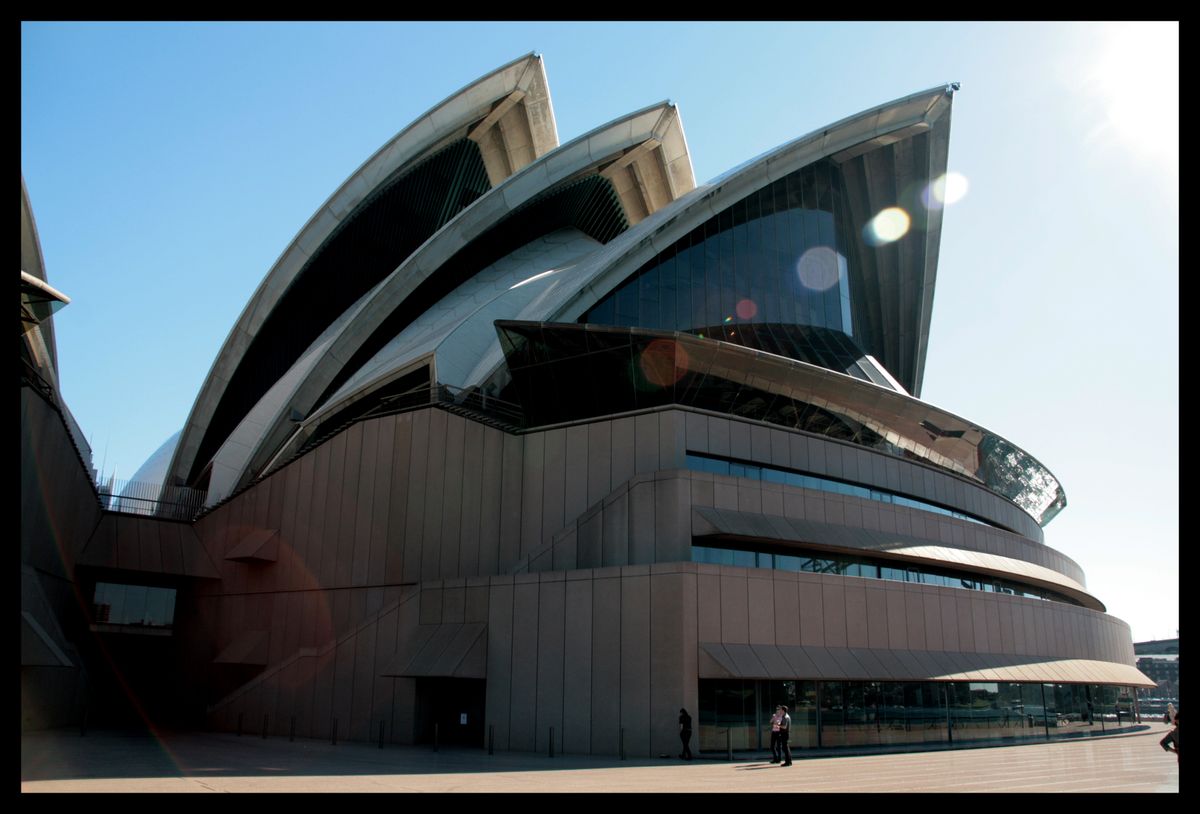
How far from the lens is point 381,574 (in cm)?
2569

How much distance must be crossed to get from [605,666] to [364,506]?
11499mm

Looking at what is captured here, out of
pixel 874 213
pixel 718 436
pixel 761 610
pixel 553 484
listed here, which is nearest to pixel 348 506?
pixel 553 484

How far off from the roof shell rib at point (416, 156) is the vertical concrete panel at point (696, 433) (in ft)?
62.8

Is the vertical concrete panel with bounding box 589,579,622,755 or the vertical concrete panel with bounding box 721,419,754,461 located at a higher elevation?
the vertical concrete panel with bounding box 721,419,754,461

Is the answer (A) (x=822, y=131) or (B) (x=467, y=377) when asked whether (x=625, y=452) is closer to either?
(B) (x=467, y=377)

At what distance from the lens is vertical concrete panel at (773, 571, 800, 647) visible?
19.0 m

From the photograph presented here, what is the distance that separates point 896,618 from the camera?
20797 millimetres

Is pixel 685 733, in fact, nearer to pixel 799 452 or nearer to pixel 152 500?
pixel 799 452

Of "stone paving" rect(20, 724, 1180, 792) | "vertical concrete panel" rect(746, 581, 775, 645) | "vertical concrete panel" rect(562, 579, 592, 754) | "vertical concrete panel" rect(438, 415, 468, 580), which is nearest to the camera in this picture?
"stone paving" rect(20, 724, 1180, 792)

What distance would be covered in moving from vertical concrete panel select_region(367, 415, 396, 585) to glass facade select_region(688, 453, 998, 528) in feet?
32.4

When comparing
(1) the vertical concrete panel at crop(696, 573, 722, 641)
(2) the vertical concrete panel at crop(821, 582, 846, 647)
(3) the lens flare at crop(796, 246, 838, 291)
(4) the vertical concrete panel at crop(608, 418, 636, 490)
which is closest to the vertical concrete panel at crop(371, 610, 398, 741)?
(4) the vertical concrete panel at crop(608, 418, 636, 490)

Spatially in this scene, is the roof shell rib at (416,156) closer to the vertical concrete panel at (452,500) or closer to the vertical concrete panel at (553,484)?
the vertical concrete panel at (452,500)

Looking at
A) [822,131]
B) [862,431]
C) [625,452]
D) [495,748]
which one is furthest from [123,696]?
[822,131]

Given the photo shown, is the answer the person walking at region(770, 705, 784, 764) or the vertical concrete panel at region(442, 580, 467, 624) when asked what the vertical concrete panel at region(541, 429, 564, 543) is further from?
the person walking at region(770, 705, 784, 764)
